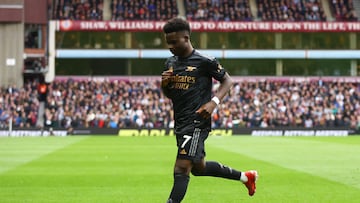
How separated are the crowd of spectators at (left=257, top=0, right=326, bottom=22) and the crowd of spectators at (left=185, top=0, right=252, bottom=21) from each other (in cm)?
135

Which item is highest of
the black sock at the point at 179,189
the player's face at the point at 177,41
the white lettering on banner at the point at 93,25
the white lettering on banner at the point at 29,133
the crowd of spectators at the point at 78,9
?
the crowd of spectators at the point at 78,9

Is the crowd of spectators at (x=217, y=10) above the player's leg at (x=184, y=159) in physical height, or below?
above

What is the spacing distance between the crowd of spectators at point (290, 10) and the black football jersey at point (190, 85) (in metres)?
55.6

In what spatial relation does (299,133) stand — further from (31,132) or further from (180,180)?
(180,180)

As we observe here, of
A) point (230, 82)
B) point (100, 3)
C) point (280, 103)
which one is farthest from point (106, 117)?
point (230, 82)

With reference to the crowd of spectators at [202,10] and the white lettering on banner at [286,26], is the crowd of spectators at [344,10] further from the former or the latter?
the white lettering on banner at [286,26]

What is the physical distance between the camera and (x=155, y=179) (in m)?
18.0

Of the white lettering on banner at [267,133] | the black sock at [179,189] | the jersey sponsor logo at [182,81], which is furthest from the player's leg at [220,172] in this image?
the white lettering on banner at [267,133]

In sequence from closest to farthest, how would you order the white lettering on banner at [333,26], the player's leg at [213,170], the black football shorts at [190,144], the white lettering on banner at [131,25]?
Result: the black football shorts at [190,144]
the player's leg at [213,170]
the white lettering on banner at [131,25]
the white lettering on banner at [333,26]

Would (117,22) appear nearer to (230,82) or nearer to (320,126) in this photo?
(320,126)

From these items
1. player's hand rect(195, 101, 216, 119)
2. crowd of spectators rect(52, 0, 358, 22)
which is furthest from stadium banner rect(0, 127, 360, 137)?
player's hand rect(195, 101, 216, 119)

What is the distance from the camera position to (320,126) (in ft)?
171

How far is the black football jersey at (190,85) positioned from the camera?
1045cm

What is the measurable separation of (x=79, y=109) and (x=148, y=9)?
1522 cm
